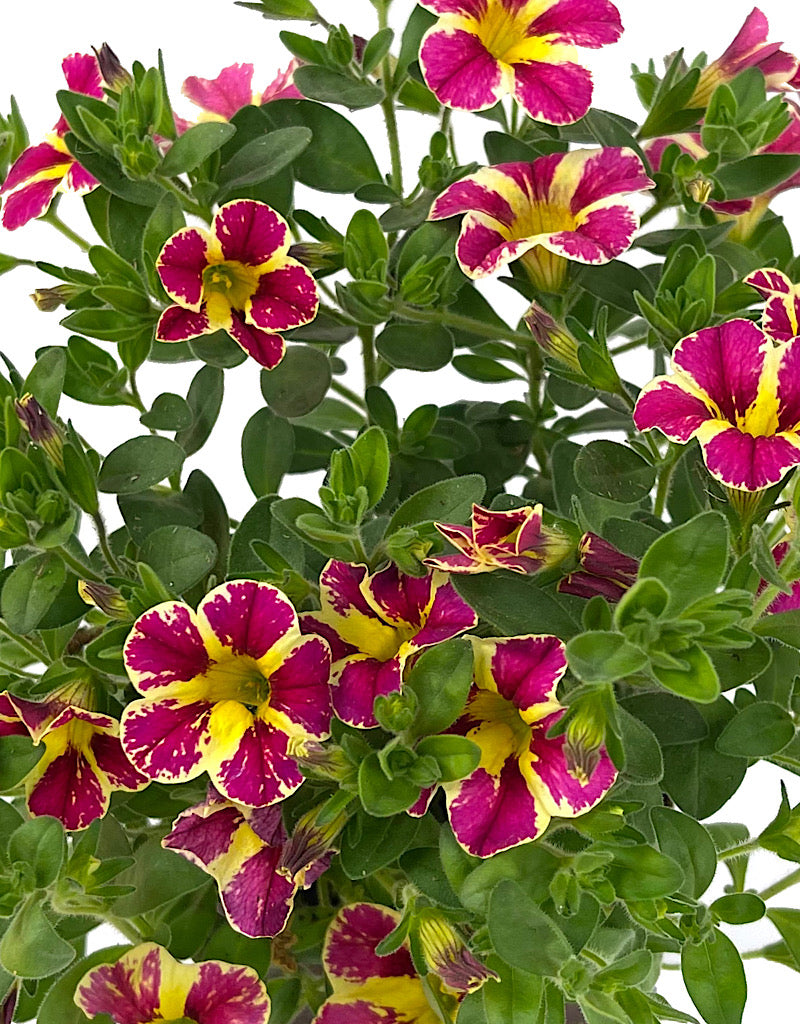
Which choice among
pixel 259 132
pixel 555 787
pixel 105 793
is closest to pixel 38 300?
pixel 259 132

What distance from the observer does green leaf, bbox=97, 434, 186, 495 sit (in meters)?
0.79

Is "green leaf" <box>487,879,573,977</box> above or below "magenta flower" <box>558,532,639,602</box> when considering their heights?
below

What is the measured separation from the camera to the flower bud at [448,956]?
682mm

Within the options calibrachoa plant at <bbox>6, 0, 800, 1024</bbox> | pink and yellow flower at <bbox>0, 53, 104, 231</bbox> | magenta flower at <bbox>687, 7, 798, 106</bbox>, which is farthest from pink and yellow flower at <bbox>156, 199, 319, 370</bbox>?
magenta flower at <bbox>687, 7, 798, 106</bbox>

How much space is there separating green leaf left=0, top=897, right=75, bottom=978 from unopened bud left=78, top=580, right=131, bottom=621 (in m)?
0.16

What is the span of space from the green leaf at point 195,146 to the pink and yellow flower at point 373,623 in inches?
10.0

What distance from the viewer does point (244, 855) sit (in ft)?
2.39

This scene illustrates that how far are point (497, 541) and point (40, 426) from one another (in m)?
0.26

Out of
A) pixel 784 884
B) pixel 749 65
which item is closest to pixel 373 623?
pixel 784 884

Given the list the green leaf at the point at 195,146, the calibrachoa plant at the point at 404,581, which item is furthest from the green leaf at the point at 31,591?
the green leaf at the point at 195,146

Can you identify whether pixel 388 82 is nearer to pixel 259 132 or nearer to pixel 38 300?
pixel 259 132

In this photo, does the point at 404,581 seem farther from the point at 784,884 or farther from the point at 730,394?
the point at 784,884

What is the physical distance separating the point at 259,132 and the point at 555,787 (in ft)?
1.53

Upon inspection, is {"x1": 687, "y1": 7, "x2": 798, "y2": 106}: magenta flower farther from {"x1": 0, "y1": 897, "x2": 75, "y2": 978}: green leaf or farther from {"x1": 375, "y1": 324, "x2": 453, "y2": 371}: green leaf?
{"x1": 0, "y1": 897, "x2": 75, "y2": 978}: green leaf
